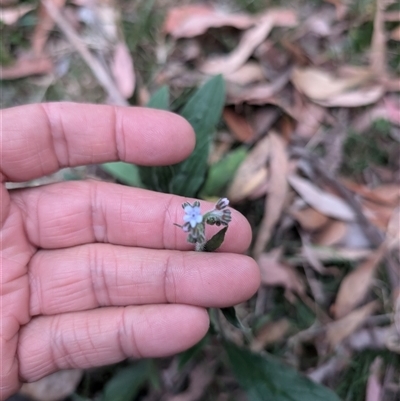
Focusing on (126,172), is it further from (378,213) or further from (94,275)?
(378,213)

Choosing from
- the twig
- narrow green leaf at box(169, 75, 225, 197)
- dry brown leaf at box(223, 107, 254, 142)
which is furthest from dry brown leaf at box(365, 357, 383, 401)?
the twig

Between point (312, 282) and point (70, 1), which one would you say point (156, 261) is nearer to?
point (312, 282)

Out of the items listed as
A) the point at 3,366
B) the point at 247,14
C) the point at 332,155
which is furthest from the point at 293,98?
the point at 3,366

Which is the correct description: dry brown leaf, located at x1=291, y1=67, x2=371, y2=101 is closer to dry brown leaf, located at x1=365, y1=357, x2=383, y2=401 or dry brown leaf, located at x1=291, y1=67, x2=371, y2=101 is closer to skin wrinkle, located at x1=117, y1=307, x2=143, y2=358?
dry brown leaf, located at x1=365, y1=357, x2=383, y2=401

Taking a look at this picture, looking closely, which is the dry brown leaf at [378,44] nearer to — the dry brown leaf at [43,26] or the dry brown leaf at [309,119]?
the dry brown leaf at [309,119]

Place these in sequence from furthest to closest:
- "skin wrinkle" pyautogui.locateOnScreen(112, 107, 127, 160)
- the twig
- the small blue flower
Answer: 1. the twig
2. "skin wrinkle" pyautogui.locateOnScreen(112, 107, 127, 160)
3. the small blue flower

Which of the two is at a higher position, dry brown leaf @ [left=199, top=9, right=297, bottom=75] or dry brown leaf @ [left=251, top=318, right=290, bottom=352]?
dry brown leaf @ [left=199, top=9, right=297, bottom=75]

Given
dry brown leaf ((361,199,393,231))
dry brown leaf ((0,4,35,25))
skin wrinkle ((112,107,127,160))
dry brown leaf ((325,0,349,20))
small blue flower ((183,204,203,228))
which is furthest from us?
dry brown leaf ((0,4,35,25))

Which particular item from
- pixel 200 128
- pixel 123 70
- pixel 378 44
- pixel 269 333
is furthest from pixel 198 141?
pixel 378 44
